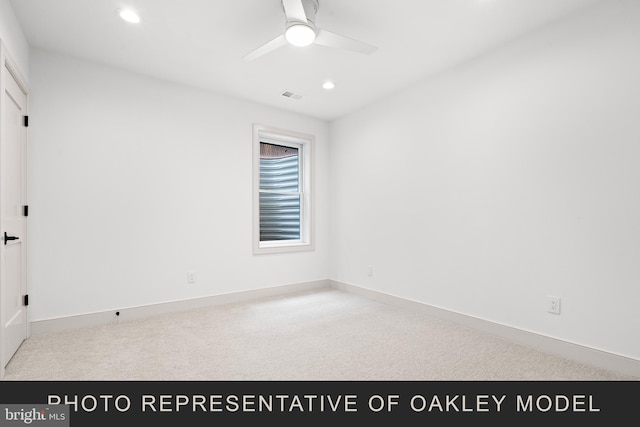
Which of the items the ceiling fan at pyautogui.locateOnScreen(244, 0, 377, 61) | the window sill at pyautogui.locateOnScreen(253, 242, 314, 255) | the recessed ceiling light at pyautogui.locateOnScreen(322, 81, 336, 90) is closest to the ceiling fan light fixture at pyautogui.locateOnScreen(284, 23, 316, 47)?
the ceiling fan at pyautogui.locateOnScreen(244, 0, 377, 61)

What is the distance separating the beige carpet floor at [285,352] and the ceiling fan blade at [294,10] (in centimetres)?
238

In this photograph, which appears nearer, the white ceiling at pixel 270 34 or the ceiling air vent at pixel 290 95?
the white ceiling at pixel 270 34

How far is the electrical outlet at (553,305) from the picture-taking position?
2594 mm

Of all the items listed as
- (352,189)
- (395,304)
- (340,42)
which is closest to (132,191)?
(340,42)

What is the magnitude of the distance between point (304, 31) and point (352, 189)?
102 inches

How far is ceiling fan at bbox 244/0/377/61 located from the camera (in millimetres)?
2184

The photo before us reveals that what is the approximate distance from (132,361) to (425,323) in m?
2.58

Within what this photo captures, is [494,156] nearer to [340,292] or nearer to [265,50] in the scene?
[265,50]

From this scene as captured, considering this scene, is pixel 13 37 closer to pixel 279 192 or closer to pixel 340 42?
pixel 340 42

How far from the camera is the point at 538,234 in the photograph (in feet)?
8.90

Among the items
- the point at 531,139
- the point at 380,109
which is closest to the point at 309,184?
the point at 380,109

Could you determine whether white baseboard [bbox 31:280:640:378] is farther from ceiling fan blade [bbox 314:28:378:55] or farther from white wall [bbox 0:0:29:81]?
ceiling fan blade [bbox 314:28:378:55]

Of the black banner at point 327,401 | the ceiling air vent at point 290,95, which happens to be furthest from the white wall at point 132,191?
the black banner at point 327,401

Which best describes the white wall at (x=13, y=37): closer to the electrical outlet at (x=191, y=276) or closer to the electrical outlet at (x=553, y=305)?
the electrical outlet at (x=191, y=276)
